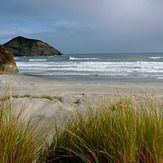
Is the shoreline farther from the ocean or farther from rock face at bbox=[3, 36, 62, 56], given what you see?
rock face at bbox=[3, 36, 62, 56]

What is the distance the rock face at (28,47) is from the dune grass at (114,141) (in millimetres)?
92116

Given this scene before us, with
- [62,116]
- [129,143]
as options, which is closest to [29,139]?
[129,143]

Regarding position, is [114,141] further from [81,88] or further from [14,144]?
[81,88]

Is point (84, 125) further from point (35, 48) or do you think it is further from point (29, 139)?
point (35, 48)

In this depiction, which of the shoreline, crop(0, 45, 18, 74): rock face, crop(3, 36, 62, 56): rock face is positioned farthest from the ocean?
crop(3, 36, 62, 56): rock face

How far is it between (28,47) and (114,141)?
3704 inches

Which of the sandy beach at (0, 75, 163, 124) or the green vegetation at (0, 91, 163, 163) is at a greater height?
the green vegetation at (0, 91, 163, 163)

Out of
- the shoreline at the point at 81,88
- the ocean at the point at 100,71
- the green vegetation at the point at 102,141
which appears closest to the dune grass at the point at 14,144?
the green vegetation at the point at 102,141

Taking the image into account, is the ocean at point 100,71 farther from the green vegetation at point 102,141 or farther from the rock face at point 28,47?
the rock face at point 28,47

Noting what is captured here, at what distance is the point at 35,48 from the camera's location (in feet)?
313

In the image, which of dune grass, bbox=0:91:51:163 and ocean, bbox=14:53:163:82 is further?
ocean, bbox=14:53:163:82

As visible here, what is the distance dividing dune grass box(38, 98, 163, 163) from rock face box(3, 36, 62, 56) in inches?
3627

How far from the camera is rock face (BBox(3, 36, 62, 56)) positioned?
93.1 meters

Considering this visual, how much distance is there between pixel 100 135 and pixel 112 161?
0.29 m
